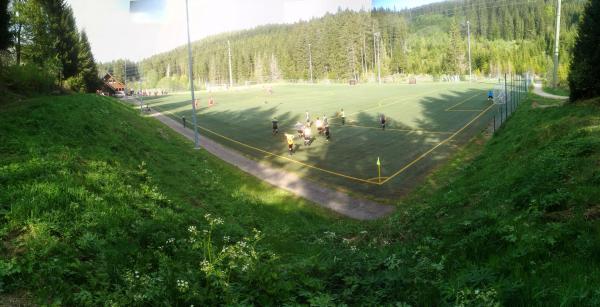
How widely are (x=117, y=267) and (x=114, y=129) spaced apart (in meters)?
17.1

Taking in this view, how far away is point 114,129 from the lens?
21.5 meters

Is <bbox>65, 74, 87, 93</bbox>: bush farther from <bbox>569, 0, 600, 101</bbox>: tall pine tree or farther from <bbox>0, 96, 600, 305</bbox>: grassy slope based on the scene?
<bbox>569, 0, 600, 101</bbox>: tall pine tree

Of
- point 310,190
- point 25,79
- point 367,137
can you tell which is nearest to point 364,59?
point 367,137

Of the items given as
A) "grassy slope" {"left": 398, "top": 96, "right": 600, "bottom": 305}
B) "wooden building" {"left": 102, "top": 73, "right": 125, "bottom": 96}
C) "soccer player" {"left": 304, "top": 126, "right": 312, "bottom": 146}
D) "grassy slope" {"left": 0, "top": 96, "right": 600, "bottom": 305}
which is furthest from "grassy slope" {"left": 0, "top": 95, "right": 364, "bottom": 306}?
"wooden building" {"left": 102, "top": 73, "right": 125, "bottom": 96}

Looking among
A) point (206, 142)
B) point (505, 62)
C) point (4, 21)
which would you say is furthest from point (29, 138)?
point (505, 62)

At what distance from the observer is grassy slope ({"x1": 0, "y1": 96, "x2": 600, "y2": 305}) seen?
5320mm

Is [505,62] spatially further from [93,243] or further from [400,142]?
[93,243]

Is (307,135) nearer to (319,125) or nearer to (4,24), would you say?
(319,125)

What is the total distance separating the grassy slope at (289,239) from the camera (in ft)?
17.5

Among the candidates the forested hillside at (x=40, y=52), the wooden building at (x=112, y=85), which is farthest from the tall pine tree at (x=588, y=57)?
the wooden building at (x=112, y=85)

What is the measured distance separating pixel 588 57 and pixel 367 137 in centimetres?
1813

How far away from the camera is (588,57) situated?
20.4m

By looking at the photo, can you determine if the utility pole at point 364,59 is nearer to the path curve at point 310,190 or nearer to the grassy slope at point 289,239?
the path curve at point 310,190

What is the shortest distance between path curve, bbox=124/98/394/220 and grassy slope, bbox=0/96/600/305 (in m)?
2.77
